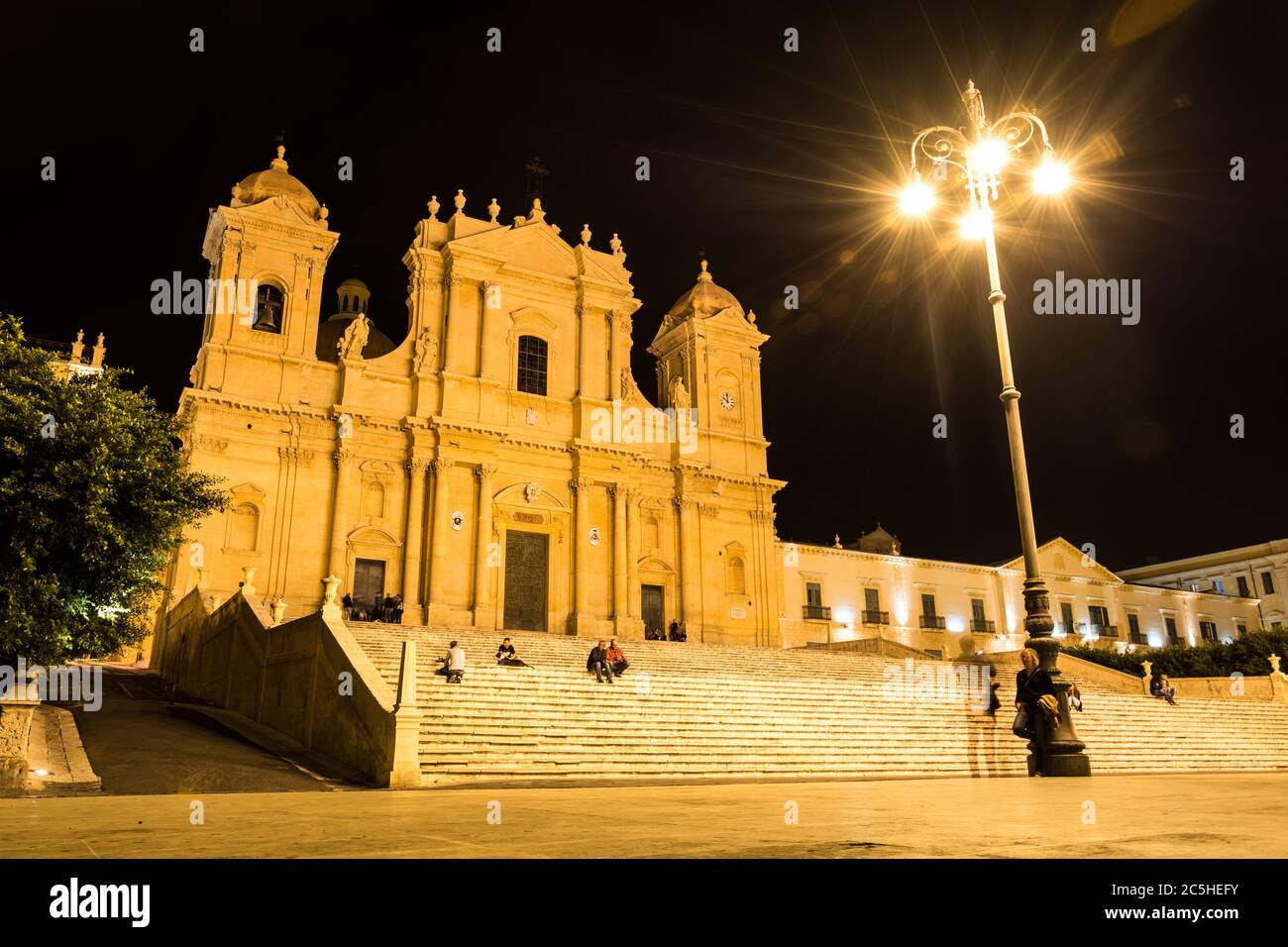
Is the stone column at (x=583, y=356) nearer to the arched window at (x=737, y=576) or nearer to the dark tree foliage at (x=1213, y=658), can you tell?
the arched window at (x=737, y=576)

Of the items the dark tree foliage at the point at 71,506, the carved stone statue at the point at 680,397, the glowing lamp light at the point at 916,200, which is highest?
the carved stone statue at the point at 680,397

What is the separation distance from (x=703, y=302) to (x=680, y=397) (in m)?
5.22

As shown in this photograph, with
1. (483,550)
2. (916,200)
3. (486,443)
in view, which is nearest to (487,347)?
(486,443)

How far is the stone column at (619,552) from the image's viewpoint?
100ft

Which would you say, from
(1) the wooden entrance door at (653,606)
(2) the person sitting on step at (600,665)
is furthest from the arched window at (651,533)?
(2) the person sitting on step at (600,665)

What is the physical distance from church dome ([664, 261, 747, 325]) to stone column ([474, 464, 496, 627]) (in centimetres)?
1218

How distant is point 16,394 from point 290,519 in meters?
14.3

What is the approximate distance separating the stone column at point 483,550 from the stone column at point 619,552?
4491 millimetres

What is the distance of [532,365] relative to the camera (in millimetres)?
32625

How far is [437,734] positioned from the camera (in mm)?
12852

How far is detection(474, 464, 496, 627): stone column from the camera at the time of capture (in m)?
28.2
